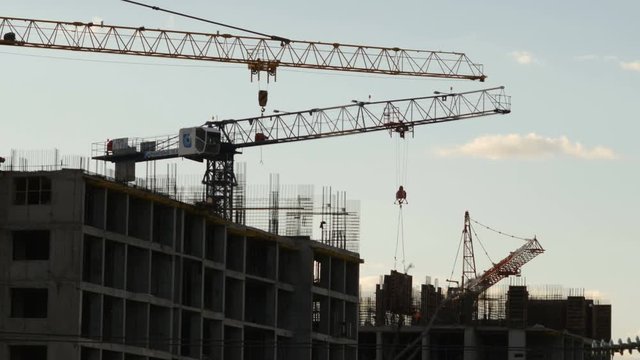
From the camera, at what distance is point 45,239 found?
423ft

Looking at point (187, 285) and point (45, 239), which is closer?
point (45, 239)

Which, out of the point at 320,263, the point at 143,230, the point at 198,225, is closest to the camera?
the point at 143,230

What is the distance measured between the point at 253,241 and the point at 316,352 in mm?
14374

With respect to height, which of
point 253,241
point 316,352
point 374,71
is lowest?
point 316,352

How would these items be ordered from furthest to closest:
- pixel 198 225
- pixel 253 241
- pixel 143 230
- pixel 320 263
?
pixel 320 263 → pixel 253 241 → pixel 198 225 → pixel 143 230

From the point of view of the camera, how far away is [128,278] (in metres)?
135

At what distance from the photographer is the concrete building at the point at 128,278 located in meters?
127

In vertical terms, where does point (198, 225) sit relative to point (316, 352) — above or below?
above

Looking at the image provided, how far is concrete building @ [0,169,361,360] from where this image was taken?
126625 mm

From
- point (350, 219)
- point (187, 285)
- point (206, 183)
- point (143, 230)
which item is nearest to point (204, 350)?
point (187, 285)

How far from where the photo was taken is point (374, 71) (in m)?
198

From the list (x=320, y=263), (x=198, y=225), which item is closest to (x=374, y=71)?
(x=320, y=263)

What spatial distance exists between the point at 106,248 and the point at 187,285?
13.8 metres

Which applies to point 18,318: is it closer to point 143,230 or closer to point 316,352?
point 143,230
